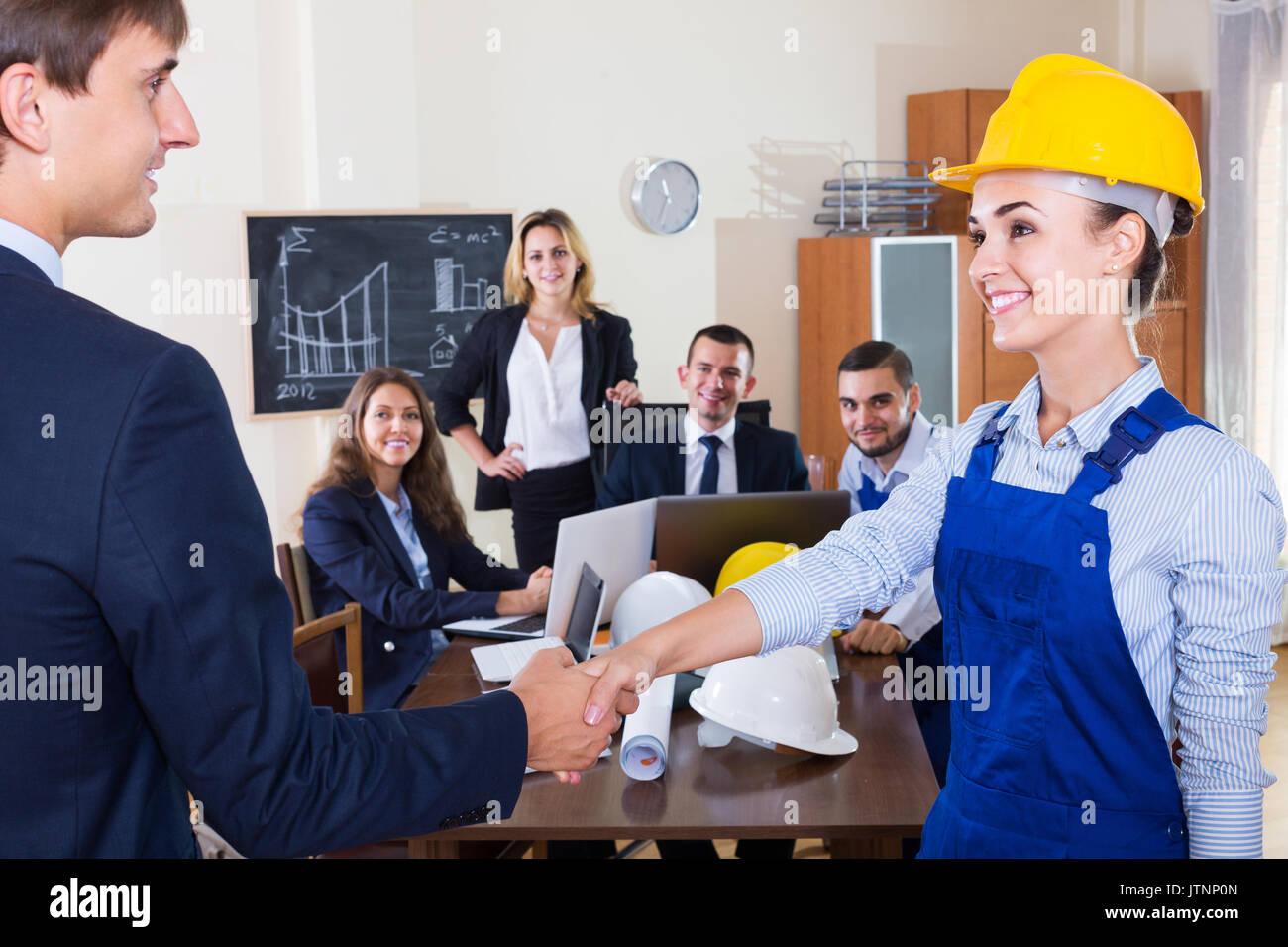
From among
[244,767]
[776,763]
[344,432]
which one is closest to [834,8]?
[344,432]

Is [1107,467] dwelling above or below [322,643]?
above

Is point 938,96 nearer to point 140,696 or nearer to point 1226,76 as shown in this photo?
point 1226,76

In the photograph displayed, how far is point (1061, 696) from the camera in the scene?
135 centimetres

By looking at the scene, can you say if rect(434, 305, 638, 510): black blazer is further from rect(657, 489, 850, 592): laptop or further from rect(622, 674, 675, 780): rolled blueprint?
rect(622, 674, 675, 780): rolled blueprint

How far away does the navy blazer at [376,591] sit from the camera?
311 centimetres

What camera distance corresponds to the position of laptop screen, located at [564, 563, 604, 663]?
252 cm

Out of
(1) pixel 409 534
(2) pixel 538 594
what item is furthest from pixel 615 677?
(1) pixel 409 534

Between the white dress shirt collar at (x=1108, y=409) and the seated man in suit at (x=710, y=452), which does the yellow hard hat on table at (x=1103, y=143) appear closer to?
the white dress shirt collar at (x=1108, y=409)

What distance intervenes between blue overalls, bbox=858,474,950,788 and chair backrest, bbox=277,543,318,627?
5.26ft

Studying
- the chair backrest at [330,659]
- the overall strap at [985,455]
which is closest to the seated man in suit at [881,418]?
the chair backrest at [330,659]

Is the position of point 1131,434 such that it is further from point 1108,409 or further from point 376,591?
point 376,591

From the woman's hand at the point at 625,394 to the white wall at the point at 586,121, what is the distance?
→ 1.50m

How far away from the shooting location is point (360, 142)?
502cm

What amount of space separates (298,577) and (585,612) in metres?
1.07
